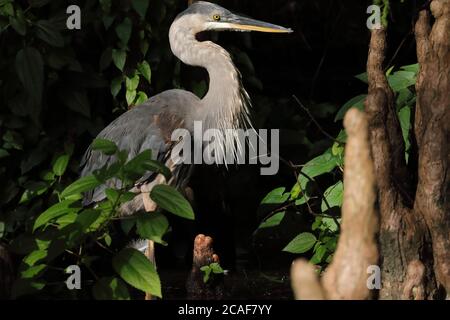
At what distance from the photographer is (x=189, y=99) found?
4.48 m

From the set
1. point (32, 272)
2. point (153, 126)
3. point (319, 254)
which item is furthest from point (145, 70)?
point (32, 272)

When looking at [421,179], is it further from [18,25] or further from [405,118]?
[18,25]

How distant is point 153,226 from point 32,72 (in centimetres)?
172

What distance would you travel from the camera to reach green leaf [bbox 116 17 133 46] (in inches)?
183

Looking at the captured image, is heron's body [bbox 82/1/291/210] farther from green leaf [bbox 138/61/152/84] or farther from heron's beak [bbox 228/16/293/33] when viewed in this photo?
green leaf [bbox 138/61/152/84]

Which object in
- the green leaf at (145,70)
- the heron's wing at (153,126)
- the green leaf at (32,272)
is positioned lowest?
the green leaf at (32,272)

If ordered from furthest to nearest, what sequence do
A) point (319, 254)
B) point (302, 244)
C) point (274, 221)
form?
point (274, 221)
point (302, 244)
point (319, 254)

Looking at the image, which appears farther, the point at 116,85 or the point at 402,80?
the point at 116,85

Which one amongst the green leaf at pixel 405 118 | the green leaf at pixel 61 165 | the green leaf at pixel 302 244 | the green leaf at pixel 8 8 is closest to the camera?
the green leaf at pixel 405 118

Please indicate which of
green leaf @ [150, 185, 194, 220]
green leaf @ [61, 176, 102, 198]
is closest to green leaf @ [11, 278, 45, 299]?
green leaf @ [61, 176, 102, 198]

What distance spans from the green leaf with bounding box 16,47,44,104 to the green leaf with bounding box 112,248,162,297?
63.9 inches

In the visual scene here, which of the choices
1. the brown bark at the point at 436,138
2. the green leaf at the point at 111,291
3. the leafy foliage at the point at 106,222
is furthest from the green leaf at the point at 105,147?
the brown bark at the point at 436,138

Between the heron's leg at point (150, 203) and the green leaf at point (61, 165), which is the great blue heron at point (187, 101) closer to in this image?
the heron's leg at point (150, 203)

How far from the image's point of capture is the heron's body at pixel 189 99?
4.41 metres
